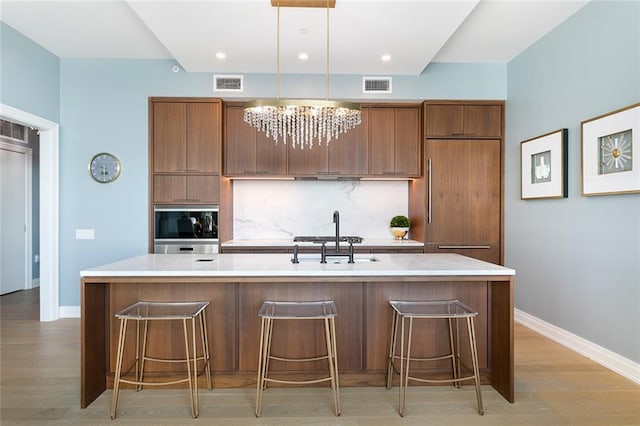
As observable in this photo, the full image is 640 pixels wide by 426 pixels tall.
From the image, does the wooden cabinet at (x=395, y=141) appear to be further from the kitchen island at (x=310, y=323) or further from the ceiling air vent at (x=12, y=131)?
the ceiling air vent at (x=12, y=131)

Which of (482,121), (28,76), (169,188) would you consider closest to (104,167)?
(169,188)

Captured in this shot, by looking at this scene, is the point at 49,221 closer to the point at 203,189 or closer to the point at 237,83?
the point at 203,189

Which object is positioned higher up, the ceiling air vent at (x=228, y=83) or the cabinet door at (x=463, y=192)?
the ceiling air vent at (x=228, y=83)

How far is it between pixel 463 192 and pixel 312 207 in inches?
73.5

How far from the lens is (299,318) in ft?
7.09

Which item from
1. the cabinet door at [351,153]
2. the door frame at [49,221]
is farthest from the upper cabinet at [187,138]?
the cabinet door at [351,153]

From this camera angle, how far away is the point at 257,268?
7.61 feet

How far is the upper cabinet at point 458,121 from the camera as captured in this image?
4203 mm

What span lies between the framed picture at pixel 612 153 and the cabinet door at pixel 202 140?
3607 millimetres

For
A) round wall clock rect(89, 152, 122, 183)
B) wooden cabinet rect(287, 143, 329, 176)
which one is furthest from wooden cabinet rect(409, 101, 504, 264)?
round wall clock rect(89, 152, 122, 183)

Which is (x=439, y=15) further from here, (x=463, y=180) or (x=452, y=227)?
(x=452, y=227)

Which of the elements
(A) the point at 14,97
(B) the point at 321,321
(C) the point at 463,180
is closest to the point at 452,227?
(C) the point at 463,180

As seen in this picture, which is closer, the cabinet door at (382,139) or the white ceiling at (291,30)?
the white ceiling at (291,30)

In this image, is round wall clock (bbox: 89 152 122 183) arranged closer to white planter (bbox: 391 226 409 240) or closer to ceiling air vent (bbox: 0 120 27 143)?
ceiling air vent (bbox: 0 120 27 143)
